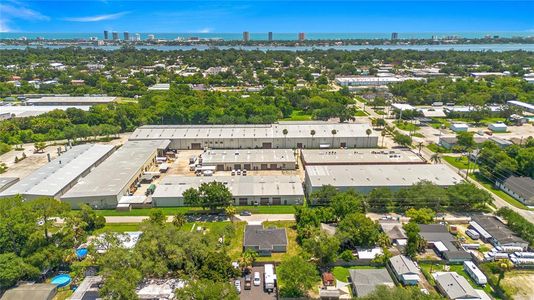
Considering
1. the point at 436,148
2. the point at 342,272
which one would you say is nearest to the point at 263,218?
the point at 342,272

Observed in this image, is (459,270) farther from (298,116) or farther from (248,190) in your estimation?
(298,116)

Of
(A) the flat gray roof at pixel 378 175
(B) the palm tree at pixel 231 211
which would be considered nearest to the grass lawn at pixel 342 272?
(B) the palm tree at pixel 231 211

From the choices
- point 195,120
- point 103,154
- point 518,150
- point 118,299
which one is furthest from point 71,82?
point 518,150

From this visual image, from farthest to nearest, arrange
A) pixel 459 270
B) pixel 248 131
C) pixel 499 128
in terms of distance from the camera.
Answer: pixel 499 128 → pixel 248 131 → pixel 459 270

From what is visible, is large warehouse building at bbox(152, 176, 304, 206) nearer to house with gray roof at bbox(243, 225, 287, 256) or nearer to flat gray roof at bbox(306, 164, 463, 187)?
flat gray roof at bbox(306, 164, 463, 187)

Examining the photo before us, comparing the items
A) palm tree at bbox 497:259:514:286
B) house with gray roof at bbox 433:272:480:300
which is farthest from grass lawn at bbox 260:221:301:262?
palm tree at bbox 497:259:514:286

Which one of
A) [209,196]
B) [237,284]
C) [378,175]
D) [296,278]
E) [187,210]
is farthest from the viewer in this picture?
[378,175]
